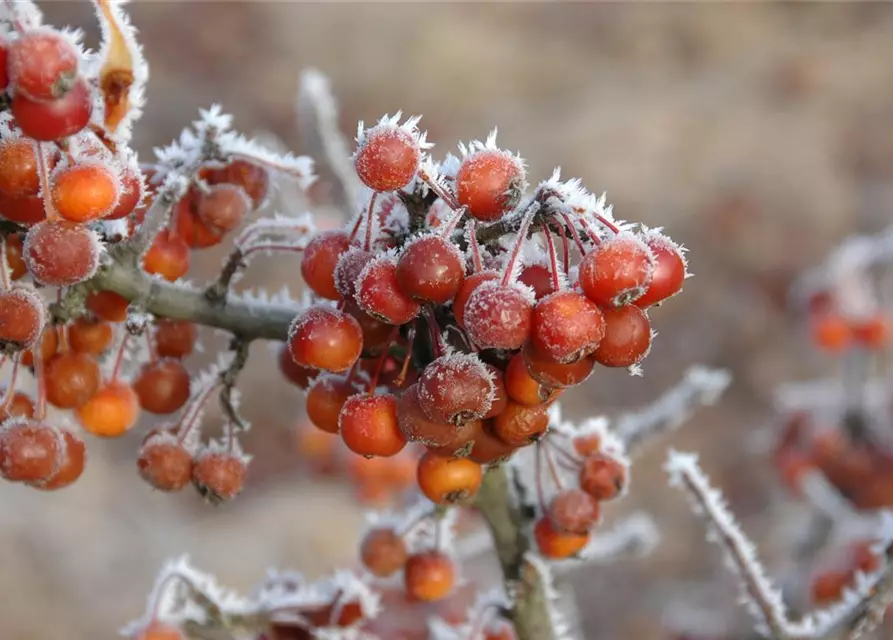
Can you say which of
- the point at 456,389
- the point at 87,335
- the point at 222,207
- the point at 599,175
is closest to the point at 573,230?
the point at 456,389

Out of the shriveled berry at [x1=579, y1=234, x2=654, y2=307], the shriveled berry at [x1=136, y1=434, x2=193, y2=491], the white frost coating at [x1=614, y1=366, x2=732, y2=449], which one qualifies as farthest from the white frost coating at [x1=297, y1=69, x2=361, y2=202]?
the shriveled berry at [x1=579, y1=234, x2=654, y2=307]

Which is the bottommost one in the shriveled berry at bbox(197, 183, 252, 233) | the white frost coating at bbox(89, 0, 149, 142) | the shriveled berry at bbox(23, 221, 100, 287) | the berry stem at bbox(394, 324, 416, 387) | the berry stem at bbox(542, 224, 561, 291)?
the berry stem at bbox(542, 224, 561, 291)

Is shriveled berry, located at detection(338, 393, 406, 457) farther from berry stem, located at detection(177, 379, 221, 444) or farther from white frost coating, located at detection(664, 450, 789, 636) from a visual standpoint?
white frost coating, located at detection(664, 450, 789, 636)

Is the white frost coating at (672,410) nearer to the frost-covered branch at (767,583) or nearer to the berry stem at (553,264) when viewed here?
the frost-covered branch at (767,583)

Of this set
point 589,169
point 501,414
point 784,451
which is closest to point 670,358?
point 589,169

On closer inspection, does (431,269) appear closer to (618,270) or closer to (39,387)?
(618,270)

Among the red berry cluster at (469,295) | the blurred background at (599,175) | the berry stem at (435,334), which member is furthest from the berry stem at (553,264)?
the blurred background at (599,175)
